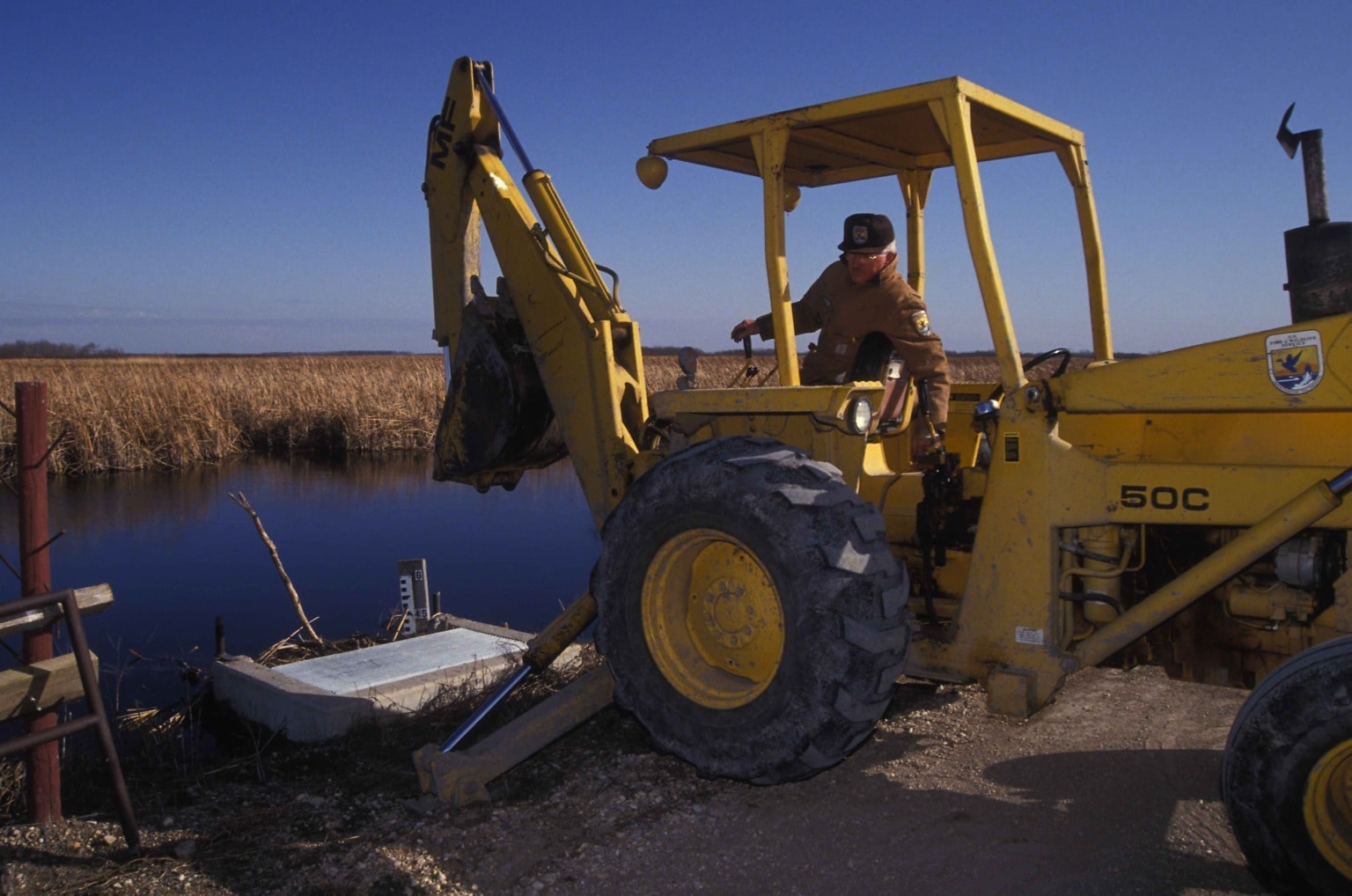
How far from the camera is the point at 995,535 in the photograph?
13.2 feet

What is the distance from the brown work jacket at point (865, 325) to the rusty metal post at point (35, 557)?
3.07 m

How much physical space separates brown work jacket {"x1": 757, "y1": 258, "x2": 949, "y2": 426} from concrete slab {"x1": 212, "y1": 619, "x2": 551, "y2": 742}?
2841mm

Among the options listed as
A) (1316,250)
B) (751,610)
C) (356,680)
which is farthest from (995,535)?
(356,680)

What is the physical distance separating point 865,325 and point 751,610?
58.1 inches

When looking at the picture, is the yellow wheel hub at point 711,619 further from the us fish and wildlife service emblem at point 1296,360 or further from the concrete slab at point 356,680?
the concrete slab at point 356,680

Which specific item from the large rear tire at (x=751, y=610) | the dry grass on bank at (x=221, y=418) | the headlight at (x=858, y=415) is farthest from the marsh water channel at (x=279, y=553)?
the headlight at (x=858, y=415)

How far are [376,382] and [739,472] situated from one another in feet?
63.2

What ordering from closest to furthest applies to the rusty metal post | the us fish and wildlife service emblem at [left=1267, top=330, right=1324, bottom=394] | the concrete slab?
the us fish and wildlife service emblem at [left=1267, top=330, right=1324, bottom=394]
the rusty metal post
the concrete slab

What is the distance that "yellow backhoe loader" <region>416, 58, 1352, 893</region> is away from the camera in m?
Result: 3.47

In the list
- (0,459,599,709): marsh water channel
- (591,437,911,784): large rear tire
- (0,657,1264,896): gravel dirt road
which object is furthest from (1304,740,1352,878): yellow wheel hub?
(0,459,599,709): marsh water channel

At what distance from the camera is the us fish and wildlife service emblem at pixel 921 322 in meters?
4.81

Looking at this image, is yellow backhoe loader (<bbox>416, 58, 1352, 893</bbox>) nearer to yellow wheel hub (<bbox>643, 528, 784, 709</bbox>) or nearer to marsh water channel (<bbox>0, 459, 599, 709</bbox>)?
yellow wheel hub (<bbox>643, 528, 784, 709</bbox>)

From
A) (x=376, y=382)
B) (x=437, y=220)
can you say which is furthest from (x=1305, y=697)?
(x=376, y=382)

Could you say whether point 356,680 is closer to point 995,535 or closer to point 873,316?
point 873,316
